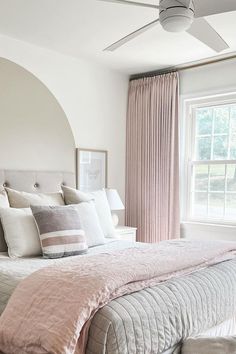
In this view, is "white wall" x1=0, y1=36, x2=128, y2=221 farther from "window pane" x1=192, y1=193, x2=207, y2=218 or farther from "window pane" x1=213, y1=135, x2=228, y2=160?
"window pane" x1=213, y1=135, x2=228, y2=160

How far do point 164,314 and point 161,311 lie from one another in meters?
0.02

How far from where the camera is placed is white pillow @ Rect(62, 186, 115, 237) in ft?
10.1

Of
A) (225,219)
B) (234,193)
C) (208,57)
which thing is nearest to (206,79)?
(208,57)

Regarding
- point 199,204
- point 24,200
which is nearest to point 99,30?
point 24,200

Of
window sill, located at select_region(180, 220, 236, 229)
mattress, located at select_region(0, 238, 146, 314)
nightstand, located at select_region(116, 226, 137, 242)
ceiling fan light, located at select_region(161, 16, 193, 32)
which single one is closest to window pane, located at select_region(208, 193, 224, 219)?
window sill, located at select_region(180, 220, 236, 229)

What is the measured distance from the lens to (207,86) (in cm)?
386

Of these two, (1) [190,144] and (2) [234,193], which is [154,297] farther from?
(1) [190,144]

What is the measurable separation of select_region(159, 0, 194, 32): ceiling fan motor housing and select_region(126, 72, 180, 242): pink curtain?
209 centimetres

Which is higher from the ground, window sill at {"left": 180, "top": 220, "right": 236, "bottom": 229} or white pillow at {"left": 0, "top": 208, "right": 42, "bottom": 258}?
white pillow at {"left": 0, "top": 208, "right": 42, "bottom": 258}

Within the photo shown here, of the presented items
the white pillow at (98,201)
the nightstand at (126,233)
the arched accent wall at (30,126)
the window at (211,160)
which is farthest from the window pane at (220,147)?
the arched accent wall at (30,126)

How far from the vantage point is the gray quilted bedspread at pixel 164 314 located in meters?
1.44

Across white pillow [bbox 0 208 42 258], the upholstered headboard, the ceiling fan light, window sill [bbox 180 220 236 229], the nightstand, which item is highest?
the ceiling fan light

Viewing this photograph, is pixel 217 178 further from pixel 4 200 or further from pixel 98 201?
pixel 4 200

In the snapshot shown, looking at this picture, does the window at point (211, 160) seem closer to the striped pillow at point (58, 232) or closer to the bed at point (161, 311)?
the bed at point (161, 311)
